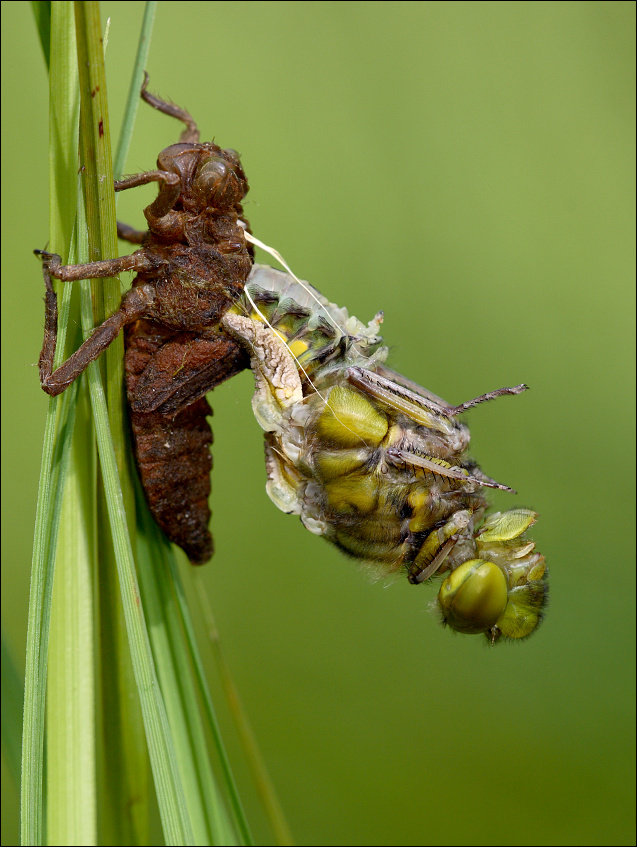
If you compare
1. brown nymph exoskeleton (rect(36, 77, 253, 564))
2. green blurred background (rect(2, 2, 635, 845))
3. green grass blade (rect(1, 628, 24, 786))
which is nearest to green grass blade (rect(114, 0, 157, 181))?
brown nymph exoskeleton (rect(36, 77, 253, 564))

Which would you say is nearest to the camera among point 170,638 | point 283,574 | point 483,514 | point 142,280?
point 170,638

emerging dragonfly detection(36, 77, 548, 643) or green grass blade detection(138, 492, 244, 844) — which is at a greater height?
emerging dragonfly detection(36, 77, 548, 643)

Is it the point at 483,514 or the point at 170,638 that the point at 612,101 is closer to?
the point at 483,514

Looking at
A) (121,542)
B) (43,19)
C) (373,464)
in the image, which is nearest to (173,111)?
(43,19)

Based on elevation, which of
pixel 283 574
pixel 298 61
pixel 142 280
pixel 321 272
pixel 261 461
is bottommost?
pixel 283 574

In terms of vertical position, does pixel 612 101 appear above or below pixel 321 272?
above

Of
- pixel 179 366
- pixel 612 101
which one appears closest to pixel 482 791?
pixel 179 366

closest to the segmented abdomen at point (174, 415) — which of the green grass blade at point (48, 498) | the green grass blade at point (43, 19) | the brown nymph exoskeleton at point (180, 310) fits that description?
the brown nymph exoskeleton at point (180, 310)

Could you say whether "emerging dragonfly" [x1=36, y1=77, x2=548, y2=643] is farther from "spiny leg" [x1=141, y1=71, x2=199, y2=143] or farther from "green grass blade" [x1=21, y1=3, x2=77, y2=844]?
"green grass blade" [x1=21, y1=3, x2=77, y2=844]
